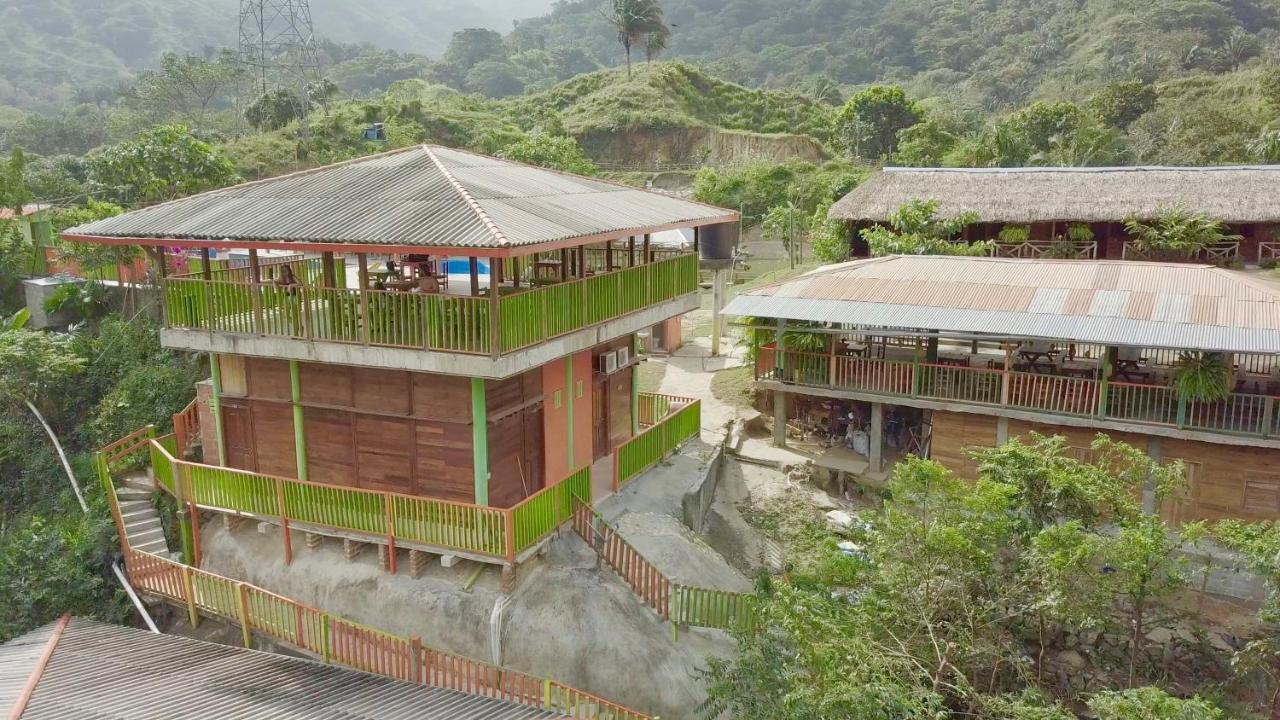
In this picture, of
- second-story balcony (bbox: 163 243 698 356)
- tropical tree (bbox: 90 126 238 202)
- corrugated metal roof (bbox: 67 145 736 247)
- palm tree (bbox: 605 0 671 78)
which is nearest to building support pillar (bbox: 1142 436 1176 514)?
corrugated metal roof (bbox: 67 145 736 247)

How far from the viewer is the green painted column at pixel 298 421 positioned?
15.4 meters

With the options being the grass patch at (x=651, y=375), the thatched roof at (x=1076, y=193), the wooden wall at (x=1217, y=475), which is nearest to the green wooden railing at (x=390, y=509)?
the grass patch at (x=651, y=375)

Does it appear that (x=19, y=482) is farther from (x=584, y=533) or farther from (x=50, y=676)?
(x=584, y=533)

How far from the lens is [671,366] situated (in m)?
28.9

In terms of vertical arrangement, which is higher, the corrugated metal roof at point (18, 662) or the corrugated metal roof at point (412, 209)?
the corrugated metal roof at point (412, 209)

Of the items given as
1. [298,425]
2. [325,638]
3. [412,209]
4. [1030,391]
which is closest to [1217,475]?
[1030,391]

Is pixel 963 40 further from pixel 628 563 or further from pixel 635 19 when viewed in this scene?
pixel 628 563

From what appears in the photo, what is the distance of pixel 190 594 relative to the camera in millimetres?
15422

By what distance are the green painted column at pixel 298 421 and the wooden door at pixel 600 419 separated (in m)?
5.68

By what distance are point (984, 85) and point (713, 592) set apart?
92844mm

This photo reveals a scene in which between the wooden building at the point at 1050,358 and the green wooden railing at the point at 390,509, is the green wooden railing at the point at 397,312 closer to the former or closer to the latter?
the green wooden railing at the point at 390,509

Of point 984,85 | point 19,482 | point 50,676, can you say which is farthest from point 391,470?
point 984,85

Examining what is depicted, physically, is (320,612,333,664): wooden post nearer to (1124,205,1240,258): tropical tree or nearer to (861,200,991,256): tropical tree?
(861,200,991,256): tropical tree

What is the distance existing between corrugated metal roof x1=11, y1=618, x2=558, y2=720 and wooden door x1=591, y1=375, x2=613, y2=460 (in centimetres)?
688
